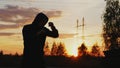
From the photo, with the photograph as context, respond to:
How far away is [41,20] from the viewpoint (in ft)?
28.1

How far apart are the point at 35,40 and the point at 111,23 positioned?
7605cm

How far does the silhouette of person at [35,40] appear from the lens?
8625mm

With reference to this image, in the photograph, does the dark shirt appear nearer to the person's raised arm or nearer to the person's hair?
the person's raised arm

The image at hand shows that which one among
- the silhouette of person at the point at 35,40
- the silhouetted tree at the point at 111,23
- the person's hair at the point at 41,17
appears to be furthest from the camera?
the silhouetted tree at the point at 111,23

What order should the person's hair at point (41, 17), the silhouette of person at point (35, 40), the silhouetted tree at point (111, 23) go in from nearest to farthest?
the person's hair at point (41, 17), the silhouette of person at point (35, 40), the silhouetted tree at point (111, 23)

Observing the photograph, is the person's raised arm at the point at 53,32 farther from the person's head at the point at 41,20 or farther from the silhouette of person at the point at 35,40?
the person's head at the point at 41,20

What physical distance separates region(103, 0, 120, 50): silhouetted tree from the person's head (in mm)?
71398

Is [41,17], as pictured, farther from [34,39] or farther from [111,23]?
[111,23]

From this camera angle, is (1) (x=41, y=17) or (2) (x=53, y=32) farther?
(2) (x=53, y=32)

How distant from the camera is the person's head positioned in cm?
851

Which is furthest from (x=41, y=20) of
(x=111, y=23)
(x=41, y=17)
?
(x=111, y=23)

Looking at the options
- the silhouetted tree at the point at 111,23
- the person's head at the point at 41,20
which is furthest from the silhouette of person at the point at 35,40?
the silhouetted tree at the point at 111,23

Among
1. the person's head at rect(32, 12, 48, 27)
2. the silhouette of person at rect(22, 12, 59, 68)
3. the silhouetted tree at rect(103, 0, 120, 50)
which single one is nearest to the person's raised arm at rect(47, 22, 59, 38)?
the silhouette of person at rect(22, 12, 59, 68)

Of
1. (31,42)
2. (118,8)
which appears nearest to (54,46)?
(118,8)
